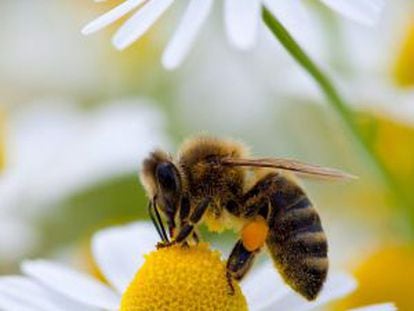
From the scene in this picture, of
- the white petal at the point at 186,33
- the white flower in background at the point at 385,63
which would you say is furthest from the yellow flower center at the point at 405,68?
the white petal at the point at 186,33

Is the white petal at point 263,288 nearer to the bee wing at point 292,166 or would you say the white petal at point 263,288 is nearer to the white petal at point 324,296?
the white petal at point 324,296

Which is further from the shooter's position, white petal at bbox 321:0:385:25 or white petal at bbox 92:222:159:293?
white petal at bbox 92:222:159:293

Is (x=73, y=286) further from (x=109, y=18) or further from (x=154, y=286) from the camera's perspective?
(x=109, y=18)

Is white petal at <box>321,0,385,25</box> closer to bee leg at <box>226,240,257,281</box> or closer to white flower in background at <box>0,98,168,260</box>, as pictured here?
bee leg at <box>226,240,257,281</box>

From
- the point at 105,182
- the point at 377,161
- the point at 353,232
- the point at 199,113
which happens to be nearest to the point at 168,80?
the point at 199,113

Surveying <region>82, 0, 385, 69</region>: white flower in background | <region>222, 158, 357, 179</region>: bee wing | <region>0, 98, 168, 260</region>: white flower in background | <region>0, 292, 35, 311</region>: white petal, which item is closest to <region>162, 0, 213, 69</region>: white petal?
<region>82, 0, 385, 69</region>: white flower in background
